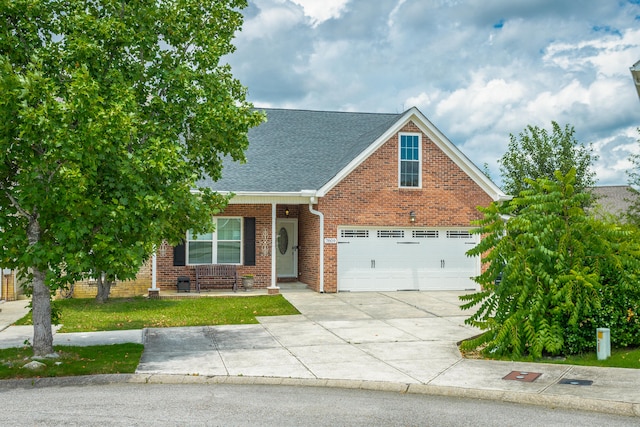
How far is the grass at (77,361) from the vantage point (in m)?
10.4

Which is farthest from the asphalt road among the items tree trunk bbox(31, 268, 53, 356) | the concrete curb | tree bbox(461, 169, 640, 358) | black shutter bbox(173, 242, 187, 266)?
black shutter bbox(173, 242, 187, 266)

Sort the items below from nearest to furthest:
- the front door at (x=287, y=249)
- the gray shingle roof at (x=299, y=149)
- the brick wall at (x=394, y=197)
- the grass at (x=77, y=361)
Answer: the grass at (x=77, y=361) < the brick wall at (x=394, y=197) < the gray shingle roof at (x=299, y=149) < the front door at (x=287, y=249)

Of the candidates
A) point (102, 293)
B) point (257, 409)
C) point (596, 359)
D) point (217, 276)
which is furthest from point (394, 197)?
point (257, 409)

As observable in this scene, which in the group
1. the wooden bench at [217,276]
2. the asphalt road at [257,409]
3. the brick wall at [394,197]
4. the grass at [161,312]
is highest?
the brick wall at [394,197]

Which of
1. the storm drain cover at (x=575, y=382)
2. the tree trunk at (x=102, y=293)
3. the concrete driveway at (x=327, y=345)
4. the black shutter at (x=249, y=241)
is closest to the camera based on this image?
the storm drain cover at (x=575, y=382)

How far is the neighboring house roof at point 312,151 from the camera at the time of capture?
22266mm

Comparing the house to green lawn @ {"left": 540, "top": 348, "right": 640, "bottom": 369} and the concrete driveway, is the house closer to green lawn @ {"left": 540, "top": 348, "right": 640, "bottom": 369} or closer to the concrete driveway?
the concrete driveway

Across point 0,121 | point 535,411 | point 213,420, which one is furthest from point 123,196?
point 535,411

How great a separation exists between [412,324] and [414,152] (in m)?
8.80

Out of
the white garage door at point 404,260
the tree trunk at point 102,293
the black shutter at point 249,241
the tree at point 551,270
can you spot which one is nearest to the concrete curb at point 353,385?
the tree at point 551,270

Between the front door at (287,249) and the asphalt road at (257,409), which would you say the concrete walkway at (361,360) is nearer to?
the asphalt road at (257,409)

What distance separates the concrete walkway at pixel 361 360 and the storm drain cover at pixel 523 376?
0.06 m

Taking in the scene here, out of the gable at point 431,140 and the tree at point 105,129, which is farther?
the gable at point 431,140

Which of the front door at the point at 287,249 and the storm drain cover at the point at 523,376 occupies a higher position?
the front door at the point at 287,249
